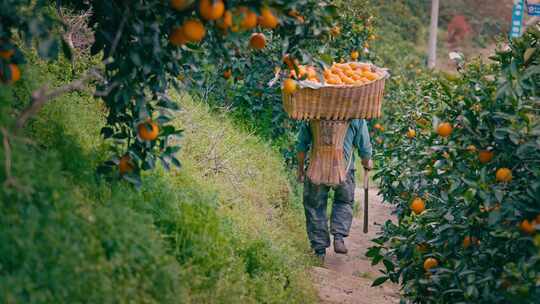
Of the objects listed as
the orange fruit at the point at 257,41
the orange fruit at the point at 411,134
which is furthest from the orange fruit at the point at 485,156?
the orange fruit at the point at 411,134

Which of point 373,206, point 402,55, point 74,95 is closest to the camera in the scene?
point 74,95

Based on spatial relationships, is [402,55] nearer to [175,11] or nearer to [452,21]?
[452,21]

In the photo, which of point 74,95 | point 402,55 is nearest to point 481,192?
point 74,95

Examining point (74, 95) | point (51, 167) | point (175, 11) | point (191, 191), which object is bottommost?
point (191, 191)

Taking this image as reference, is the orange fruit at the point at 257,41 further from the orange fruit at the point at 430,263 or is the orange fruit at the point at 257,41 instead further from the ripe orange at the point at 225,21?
the orange fruit at the point at 430,263

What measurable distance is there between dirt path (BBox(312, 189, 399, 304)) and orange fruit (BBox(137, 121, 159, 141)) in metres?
1.95

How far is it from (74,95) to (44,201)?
2.32m

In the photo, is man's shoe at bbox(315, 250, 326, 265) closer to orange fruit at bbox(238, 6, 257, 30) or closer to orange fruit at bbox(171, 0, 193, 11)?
orange fruit at bbox(238, 6, 257, 30)

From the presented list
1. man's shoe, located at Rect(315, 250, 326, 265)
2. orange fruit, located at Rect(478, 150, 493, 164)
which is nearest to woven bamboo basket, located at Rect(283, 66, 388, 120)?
man's shoe, located at Rect(315, 250, 326, 265)

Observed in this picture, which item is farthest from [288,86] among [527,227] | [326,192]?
[326,192]

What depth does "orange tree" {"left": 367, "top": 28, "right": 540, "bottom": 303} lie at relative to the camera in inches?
140

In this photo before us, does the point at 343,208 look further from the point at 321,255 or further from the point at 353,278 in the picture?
the point at 353,278

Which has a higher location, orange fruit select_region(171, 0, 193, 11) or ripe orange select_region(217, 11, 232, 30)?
orange fruit select_region(171, 0, 193, 11)

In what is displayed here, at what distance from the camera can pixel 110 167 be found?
3.82 meters
